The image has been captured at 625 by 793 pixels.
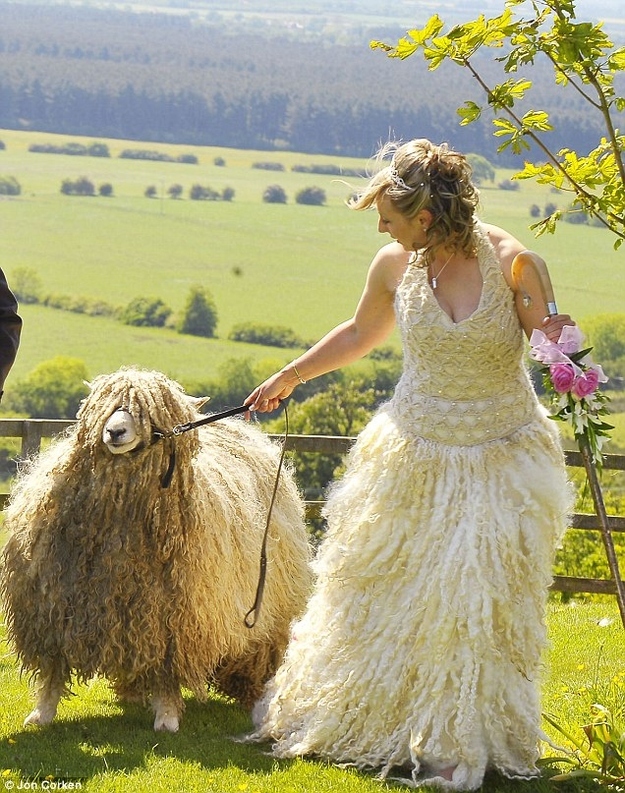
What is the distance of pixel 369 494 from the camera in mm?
4051

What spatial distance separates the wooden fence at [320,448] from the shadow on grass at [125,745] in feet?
8.69

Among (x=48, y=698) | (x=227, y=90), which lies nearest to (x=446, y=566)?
(x=48, y=698)

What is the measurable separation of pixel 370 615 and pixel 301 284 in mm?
76455

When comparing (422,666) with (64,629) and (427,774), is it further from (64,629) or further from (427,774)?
(64,629)

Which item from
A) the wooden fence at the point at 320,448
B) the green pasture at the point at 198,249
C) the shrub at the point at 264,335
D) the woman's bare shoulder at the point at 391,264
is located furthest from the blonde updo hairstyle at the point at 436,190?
the shrub at the point at 264,335

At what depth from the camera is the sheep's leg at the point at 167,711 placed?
469cm

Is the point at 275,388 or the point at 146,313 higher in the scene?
the point at 146,313

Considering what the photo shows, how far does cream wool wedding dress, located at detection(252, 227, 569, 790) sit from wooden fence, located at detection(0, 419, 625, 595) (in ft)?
10.9

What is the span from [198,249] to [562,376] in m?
83.9

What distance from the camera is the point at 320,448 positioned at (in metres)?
7.72

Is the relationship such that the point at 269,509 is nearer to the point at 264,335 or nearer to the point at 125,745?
the point at 125,745

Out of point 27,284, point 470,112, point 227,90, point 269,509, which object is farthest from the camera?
point 227,90

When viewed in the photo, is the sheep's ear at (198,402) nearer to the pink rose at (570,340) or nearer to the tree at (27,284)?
the pink rose at (570,340)

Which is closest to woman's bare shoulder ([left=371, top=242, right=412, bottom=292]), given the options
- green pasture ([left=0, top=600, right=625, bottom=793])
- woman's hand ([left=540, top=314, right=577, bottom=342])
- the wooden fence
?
woman's hand ([left=540, top=314, right=577, bottom=342])
